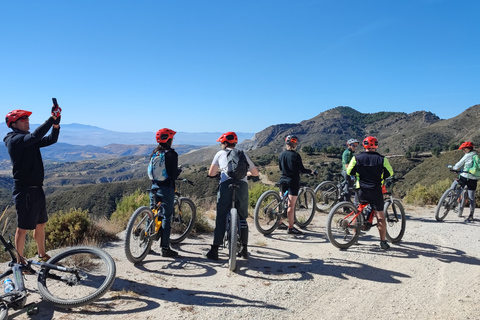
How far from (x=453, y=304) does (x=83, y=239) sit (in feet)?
19.2

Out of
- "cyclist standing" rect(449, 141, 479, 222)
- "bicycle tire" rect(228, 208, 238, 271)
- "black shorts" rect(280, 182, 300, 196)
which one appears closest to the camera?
"bicycle tire" rect(228, 208, 238, 271)

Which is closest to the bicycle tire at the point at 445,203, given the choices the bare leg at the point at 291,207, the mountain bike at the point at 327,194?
A: the mountain bike at the point at 327,194

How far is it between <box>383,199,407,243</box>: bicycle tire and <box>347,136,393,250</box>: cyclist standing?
0.48 meters

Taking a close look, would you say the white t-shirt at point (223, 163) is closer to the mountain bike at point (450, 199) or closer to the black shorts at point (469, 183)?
the mountain bike at point (450, 199)

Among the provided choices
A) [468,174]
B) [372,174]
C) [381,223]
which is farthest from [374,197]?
[468,174]

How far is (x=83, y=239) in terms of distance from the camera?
241 inches

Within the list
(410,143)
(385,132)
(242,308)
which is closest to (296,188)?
(242,308)

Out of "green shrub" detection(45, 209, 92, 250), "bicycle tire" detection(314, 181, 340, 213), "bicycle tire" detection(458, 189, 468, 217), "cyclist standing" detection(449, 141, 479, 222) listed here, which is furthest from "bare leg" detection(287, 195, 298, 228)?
"bicycle tire" detection(458, 189, 468, 217)

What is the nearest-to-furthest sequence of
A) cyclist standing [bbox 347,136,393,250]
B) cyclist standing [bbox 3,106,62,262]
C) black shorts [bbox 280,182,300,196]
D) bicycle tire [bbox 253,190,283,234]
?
cyclist standing [bbox 3,106,62,262]
cyclist standing [bbox 347,136,393,250]
black shorts [bbox 280,182,300,196]
bicycle tire [bbox 253,190,283,234]

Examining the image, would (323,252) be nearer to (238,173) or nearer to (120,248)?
(238,173)

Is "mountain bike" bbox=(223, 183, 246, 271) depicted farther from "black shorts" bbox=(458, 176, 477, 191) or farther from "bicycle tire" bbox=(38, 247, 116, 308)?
"black shorts" bbox=(458, 176, 477, 191)

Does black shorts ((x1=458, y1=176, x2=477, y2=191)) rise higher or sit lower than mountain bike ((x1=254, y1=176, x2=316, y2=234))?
higher

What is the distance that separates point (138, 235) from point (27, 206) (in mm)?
1534

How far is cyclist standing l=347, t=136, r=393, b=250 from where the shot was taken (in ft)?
19.2
